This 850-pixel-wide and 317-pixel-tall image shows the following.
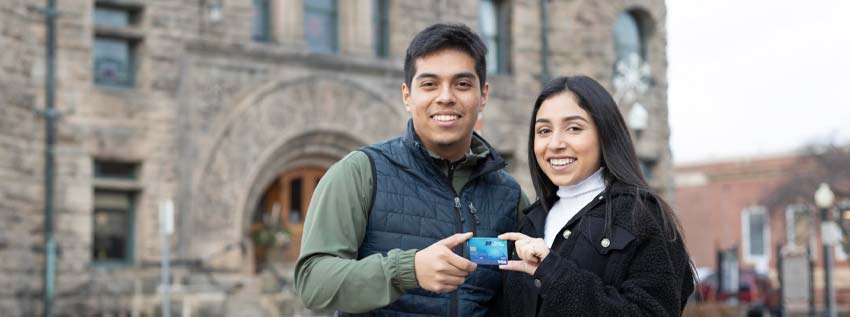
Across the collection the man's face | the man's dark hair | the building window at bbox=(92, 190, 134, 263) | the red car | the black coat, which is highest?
the man's dark hair

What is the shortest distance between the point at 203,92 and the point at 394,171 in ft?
53.8

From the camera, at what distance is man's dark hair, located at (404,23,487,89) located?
13.4 ft

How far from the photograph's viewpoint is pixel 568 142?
3.99 metres

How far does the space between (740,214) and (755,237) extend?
1086 mm

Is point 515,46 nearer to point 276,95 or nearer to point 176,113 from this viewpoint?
point 276,95

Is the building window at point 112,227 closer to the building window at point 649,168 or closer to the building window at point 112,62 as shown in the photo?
the building window at point 112,62

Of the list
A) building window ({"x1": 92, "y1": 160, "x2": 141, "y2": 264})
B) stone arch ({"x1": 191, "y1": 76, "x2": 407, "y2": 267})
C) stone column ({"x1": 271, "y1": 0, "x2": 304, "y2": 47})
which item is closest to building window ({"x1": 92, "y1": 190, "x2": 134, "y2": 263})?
building window ({"x1": 92, "y1": 160, "x2": 141, "y2": 264})

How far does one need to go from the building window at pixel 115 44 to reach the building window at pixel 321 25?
11.1 feet

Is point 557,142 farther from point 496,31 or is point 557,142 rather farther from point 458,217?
point 496,31

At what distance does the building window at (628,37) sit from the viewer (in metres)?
27.2

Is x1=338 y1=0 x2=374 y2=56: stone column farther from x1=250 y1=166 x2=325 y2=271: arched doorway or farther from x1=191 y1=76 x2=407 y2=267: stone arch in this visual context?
x1=250 y1=166 x2=325 y2=271: arched doorway

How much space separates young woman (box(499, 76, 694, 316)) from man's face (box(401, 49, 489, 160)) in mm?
236

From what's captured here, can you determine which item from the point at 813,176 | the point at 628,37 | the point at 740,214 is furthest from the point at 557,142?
the point at 740,214

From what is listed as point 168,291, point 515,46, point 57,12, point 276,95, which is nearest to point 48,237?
point 168,291
